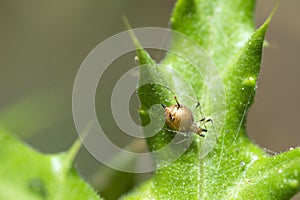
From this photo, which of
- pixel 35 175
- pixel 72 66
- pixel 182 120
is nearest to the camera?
pixel 35 175

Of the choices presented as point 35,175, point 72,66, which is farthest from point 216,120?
point 72,66

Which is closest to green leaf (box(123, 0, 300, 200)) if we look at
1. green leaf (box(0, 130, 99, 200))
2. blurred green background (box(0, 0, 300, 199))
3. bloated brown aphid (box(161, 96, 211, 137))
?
bloated brown aphid (box(161, 96, 211, 137))

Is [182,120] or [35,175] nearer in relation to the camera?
[35,175]

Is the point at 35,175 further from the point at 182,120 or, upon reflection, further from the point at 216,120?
the point at 216,120

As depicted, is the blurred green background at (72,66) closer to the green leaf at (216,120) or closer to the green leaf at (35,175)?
the green leaf at (35,175)

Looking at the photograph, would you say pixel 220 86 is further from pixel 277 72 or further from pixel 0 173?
pixel 277 72
